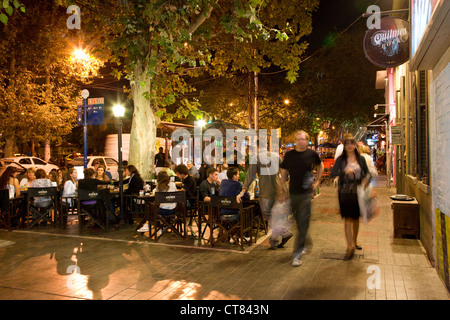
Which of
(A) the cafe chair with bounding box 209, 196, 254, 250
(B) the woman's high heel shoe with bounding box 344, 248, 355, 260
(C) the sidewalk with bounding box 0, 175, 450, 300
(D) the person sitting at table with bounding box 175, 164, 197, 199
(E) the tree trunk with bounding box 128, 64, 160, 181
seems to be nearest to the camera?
(C) the sidewalk with bounding box 0, 175, 450, 300

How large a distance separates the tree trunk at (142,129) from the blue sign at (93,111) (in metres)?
5.99

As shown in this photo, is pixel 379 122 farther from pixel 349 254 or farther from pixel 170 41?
pixel 349 254

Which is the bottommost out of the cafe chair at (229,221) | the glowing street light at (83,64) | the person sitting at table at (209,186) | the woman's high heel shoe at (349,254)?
the woman's high heel shoe at (349,254)

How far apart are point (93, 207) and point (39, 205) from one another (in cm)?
138

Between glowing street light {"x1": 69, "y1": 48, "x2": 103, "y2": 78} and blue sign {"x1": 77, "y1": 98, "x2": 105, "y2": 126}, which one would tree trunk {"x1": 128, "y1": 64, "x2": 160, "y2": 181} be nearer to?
blue sign {"x1": 77, "y1": 98, "x2": 105, "y2": 126}

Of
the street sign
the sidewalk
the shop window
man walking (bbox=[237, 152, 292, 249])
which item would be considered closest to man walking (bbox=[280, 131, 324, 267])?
the sidewalk

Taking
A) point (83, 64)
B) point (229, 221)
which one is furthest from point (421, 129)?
point (83, 64)

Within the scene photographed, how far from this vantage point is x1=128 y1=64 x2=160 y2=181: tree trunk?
10.6m

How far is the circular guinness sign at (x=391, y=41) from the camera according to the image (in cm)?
802

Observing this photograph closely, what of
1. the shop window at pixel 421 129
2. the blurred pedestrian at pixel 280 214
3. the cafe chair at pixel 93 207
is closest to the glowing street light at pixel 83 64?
the cafe chair at pixel 93 207

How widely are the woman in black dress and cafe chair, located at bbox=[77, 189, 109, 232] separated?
15.9 feet

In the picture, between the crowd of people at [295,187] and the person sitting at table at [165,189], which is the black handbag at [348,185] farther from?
the person sitting at table at [165,189]
